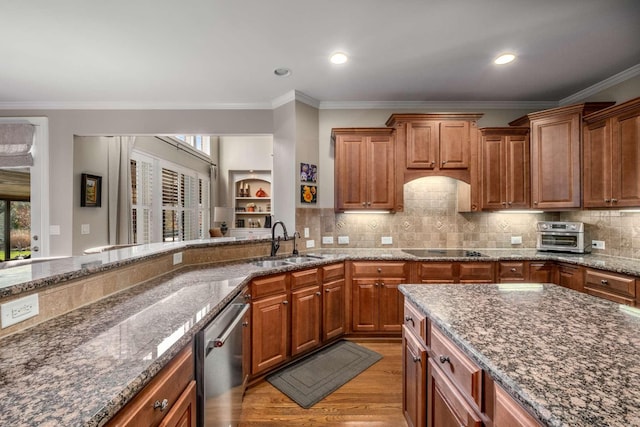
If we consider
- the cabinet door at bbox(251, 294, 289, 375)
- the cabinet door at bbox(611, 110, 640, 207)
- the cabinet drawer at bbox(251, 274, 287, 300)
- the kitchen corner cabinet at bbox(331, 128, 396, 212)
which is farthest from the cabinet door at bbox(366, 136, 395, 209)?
the cabinet door at bbox(611, 110, 640, 207)

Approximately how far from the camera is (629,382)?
69 cm

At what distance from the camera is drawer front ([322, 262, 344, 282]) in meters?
2.71

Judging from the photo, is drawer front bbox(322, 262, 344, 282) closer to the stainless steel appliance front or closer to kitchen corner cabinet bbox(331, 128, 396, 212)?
kitchen corner cabinet bbox(331, 128, 396, 212)

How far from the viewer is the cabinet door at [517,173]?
3123 millimetres

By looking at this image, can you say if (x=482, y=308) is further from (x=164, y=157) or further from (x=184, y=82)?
(x=164, y=157)

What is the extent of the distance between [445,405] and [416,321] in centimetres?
39

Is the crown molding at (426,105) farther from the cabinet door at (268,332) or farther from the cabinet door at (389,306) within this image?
the cabinet door at (268,332)

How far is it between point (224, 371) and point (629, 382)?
1532mm

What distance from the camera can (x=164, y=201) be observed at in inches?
194

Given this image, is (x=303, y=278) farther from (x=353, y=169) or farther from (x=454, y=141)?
(x=454, y=141)

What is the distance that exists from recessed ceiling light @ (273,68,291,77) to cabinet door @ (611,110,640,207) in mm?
3087

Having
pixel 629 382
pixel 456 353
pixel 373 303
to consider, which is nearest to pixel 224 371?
pixel 456 353

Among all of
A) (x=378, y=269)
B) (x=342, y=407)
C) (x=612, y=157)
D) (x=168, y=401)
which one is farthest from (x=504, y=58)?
(x=168, y=401)

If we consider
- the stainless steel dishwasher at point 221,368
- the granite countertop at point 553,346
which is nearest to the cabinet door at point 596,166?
the granite countertop at point 553,346
